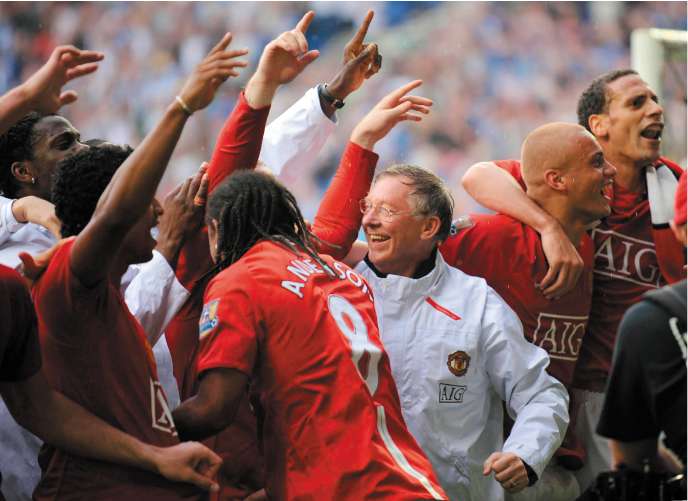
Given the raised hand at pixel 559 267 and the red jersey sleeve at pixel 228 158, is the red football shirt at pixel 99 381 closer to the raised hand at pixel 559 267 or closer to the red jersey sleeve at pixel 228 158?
the red jersey sleeve at pixel 228 158

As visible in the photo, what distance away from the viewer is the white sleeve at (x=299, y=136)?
4.19 metres

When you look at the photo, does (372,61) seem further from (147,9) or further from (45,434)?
(147,9)

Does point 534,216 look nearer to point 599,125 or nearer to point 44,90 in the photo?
point 599,125

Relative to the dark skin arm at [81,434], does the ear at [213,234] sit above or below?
above

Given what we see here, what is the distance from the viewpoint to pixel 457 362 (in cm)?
354

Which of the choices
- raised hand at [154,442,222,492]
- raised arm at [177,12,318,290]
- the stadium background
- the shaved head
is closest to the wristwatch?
raised arm at [177,12,318,290]

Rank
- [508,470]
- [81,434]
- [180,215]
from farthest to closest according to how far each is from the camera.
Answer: [180,215], [508,470], [81,434]

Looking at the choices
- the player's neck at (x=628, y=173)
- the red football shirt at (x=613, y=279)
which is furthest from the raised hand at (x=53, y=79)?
the player's neck at (x=628, y=173)

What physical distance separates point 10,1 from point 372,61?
7.58 meters

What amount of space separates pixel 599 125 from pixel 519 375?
1.47 metres

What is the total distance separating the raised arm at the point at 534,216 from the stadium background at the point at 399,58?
5.64m

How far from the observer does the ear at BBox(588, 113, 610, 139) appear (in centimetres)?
458

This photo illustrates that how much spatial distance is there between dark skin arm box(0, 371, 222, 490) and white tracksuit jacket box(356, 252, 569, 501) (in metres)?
1.07

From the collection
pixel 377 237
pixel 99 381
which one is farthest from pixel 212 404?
pixel 377 237
